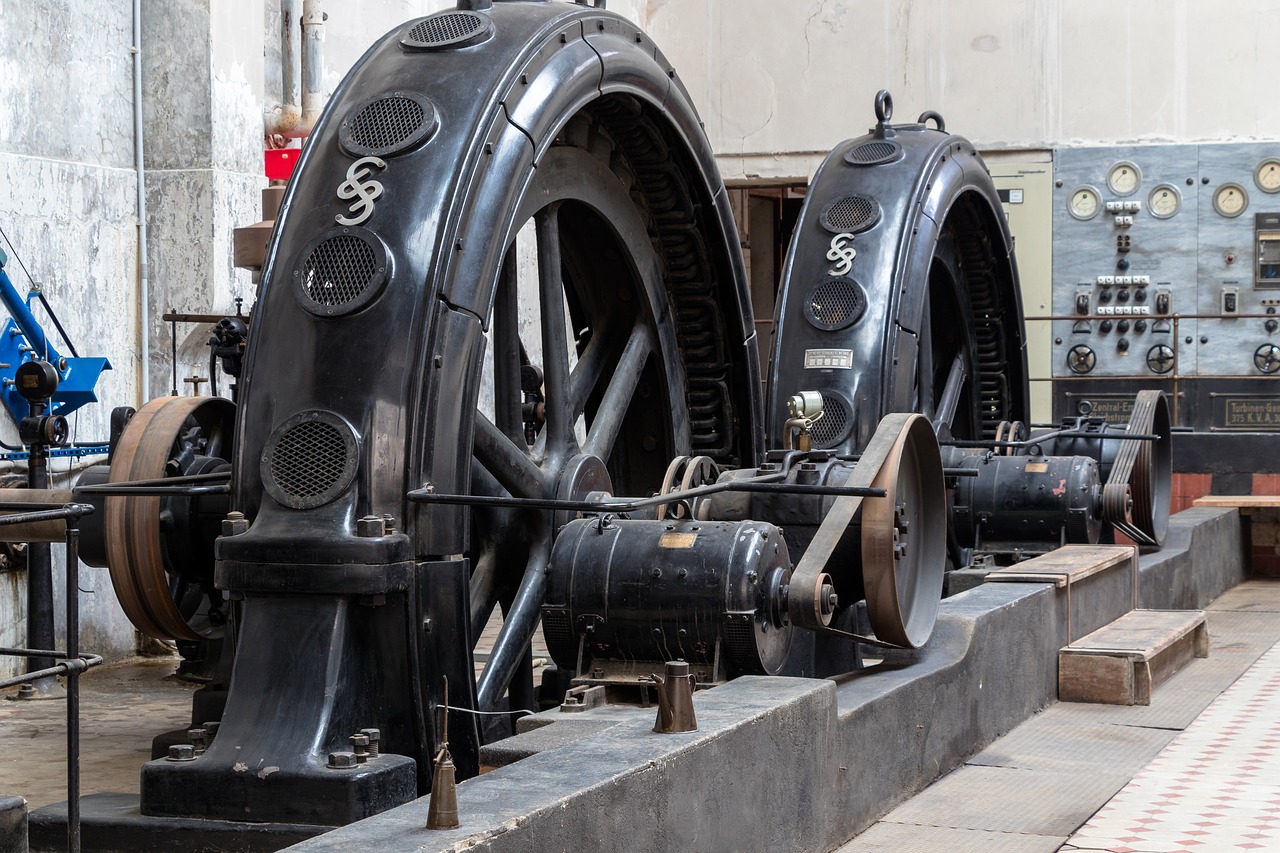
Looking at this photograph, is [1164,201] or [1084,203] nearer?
[1164,201]

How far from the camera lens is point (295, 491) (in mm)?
3756

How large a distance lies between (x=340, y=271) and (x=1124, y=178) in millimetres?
9379

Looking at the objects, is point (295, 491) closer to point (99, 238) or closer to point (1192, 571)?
point (99, 238)

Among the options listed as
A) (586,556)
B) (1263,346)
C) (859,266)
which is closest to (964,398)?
(859,266)

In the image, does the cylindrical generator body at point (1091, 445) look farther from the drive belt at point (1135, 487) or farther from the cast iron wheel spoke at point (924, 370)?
the cast iron wheel spoke at point (924, 370)

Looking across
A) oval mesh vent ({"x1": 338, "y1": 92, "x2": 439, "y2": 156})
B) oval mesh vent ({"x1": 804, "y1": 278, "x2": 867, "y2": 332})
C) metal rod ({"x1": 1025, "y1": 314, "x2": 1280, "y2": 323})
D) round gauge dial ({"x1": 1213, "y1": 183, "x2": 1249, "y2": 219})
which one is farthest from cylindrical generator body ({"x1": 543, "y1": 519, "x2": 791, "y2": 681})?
round gauge dial ({"x1": 1213, "y1": 183, "x2": 1249, "y2": 219})

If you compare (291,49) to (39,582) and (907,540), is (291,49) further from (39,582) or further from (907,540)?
(907,540)

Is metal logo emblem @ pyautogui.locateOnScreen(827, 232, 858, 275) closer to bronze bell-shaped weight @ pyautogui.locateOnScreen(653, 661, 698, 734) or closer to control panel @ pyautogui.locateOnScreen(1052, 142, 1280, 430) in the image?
bronze bell-shaped weight @ pyautogui.locateOnScreen(653, 661, 698, 734)

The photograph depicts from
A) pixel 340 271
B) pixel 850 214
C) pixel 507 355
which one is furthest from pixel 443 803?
pixel 850 214

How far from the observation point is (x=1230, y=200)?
39.4 ft

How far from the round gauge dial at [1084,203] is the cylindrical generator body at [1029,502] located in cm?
495

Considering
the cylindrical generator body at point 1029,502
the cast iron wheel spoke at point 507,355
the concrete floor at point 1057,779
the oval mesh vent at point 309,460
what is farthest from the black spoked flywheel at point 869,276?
the oval mesh vent at point 309,460

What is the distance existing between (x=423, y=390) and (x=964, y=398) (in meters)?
6.26

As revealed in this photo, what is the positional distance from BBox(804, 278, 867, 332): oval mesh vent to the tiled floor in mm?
2300
